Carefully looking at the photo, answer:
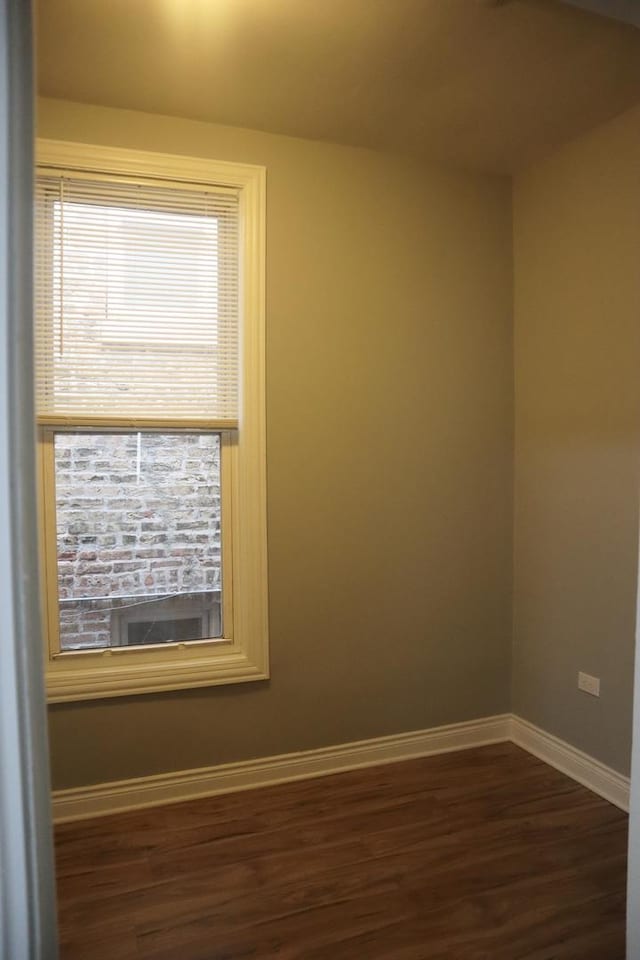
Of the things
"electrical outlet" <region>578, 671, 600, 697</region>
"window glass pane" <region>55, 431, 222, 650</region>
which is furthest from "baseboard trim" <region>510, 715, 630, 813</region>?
"window glass pane" <region>55, 431, 222, 650</region>

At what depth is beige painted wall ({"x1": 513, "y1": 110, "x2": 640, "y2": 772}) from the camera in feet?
8.07

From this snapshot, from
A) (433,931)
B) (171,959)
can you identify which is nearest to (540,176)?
(433,931)

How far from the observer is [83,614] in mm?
2537

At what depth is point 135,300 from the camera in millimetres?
2482

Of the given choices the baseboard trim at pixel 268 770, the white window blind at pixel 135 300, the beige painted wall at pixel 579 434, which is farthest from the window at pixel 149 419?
the beige painted wall at pixel 579 434

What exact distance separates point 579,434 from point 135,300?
1923 mm

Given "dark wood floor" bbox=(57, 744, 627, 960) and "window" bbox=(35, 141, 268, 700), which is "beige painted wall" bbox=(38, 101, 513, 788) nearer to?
"window" bbox=(35, 141, 268, 700)

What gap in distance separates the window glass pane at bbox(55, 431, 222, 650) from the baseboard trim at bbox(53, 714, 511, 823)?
0.56 meters

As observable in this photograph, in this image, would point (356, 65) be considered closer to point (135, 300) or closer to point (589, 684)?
point (135, 300)

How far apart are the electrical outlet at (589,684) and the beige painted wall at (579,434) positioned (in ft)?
0.11

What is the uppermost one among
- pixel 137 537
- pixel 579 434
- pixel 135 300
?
pixel 135 300

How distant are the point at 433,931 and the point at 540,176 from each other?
9.75 ft

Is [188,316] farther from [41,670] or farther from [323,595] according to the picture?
[41,670]

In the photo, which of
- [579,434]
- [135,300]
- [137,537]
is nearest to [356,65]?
[135,300]
